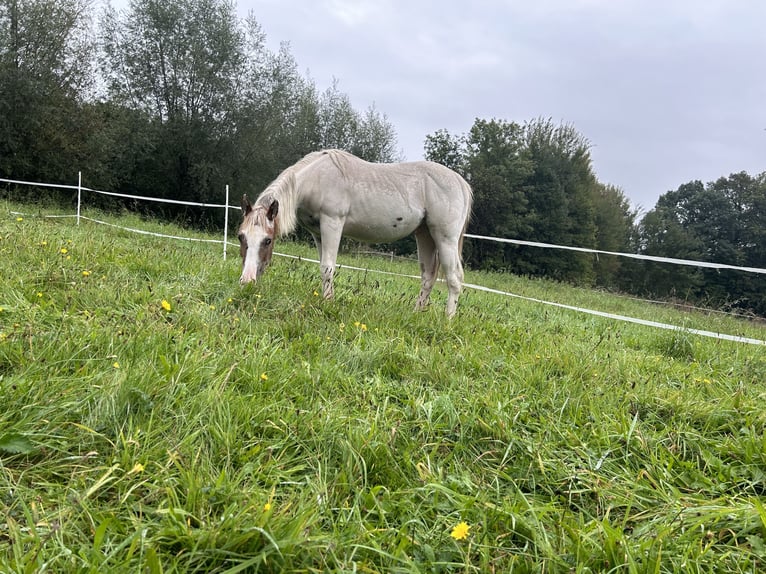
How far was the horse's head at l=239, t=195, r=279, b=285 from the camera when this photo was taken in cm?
400

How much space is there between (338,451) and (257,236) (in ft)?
9.32

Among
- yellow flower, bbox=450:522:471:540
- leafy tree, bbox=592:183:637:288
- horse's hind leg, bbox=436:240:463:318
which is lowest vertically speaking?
yellow flower, bbox=450:522:471:540

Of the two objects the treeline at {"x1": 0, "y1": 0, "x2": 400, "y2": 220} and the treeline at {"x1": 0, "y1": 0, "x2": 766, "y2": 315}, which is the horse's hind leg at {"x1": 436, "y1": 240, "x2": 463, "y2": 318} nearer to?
the treeline at {"x1": 0, "y1": 0, "x2": 766, "y2": 315}

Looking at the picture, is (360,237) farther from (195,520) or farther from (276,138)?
(276,138)

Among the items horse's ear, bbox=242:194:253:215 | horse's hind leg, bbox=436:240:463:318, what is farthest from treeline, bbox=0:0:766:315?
horse's ear, bbox=242:194:253:215

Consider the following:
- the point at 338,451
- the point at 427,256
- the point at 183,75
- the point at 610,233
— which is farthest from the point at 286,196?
the point at 610,233

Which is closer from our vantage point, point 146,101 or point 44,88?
point 44,88

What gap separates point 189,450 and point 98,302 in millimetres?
1940

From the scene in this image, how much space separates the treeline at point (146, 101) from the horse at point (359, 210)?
1714cm

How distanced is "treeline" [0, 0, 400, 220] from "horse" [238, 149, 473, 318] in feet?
56.2

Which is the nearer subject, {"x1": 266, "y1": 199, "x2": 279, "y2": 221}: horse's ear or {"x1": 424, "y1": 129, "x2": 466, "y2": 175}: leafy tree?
{"x1": 266, "y1": 199, "x2": 279, "y2": 221}: horse's ear

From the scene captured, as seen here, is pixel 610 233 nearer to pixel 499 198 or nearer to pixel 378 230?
pixel 499 198

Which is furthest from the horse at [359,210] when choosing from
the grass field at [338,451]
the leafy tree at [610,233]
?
the leafy tree at [610,233]

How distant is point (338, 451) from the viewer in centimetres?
167
